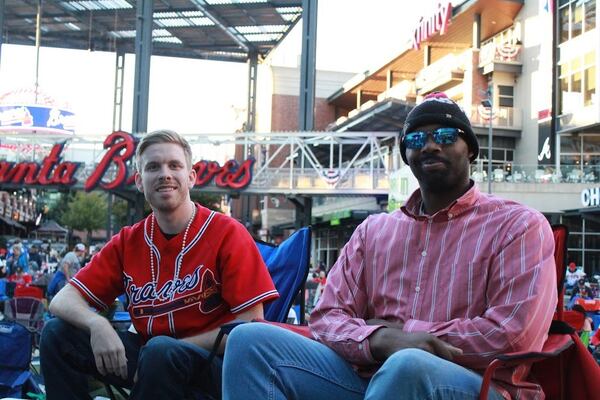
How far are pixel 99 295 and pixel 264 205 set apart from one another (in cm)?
5580

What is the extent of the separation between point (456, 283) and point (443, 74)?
36.7 meters

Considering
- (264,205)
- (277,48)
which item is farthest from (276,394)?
(264,205)

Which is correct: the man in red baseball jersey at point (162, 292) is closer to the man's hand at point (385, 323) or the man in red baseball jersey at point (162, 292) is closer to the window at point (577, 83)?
the man's hand at point (385, 323)

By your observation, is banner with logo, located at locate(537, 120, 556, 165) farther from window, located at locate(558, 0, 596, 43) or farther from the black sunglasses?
the black sunglasses

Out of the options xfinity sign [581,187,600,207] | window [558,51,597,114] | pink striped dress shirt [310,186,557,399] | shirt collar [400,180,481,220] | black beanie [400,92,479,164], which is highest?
window [558,51,597,114]

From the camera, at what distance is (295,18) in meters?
34.9

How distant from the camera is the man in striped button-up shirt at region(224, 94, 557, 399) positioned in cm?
208

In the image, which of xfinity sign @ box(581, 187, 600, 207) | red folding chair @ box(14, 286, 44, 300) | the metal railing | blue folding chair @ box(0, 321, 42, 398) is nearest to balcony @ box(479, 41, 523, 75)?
the metal railing

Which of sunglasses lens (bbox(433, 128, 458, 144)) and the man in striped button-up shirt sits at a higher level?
sunglasses lens (bbox(433, 128, 458, 144))

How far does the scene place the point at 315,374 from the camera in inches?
Answer: 86.8

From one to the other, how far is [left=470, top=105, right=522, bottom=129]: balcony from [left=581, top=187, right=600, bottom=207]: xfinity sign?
823cm

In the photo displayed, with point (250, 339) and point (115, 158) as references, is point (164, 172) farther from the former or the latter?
point (115, 158)

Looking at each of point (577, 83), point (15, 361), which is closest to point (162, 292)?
point (15, 361)

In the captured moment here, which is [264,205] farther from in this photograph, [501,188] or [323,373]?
[323,373]
